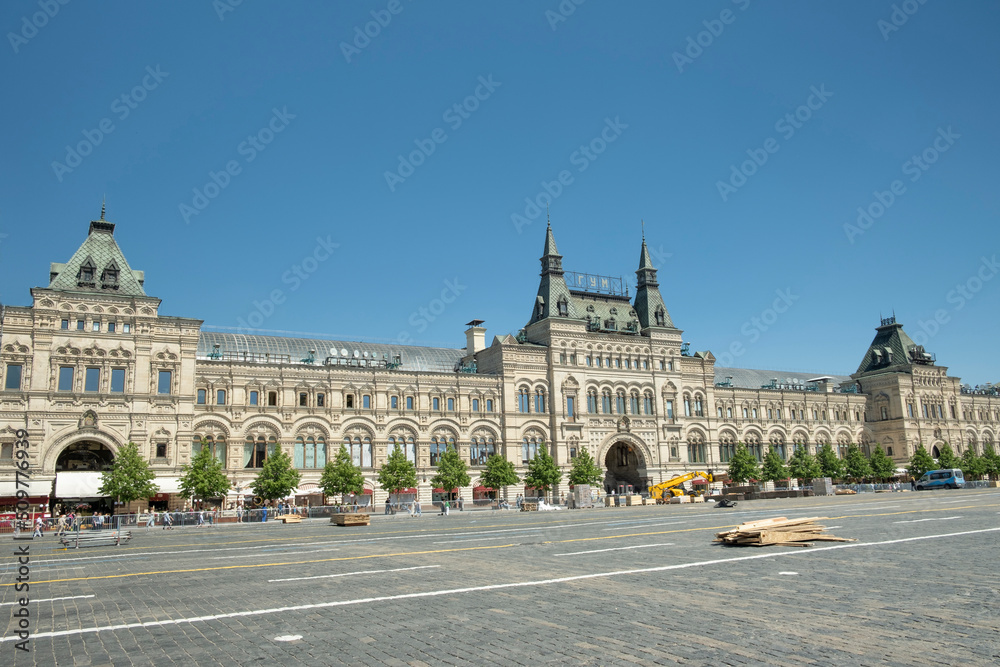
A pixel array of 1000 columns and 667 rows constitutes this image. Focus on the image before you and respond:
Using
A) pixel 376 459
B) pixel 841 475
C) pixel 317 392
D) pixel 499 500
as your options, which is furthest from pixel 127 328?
pixel 841 475

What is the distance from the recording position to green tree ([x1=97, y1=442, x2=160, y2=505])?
5109cm

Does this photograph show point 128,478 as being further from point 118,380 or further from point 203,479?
point 118,380

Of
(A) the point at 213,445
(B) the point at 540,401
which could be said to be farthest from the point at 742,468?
(A) the point at 213,445

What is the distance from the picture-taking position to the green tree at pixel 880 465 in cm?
9144

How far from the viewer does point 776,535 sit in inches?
887

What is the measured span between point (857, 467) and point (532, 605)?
292 ft

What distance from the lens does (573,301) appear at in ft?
270

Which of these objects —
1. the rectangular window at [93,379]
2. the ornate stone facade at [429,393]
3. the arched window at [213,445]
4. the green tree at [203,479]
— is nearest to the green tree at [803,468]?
the ornate stone facade at [429,393]

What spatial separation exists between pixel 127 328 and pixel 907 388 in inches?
3755

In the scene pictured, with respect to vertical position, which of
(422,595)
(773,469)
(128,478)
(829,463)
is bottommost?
(422,595)

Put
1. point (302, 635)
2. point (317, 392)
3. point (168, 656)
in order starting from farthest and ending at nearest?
point (317, 392) → point (302, 635) → point (168, 656)

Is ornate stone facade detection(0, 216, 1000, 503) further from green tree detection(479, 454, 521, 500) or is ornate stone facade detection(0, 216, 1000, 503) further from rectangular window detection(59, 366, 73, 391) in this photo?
green tree detection(479, 454, 521, 500)

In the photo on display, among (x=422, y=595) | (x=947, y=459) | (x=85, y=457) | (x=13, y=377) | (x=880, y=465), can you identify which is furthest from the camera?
(x=947, y=459)

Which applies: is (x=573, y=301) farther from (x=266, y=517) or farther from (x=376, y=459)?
(x=266, y=517)
